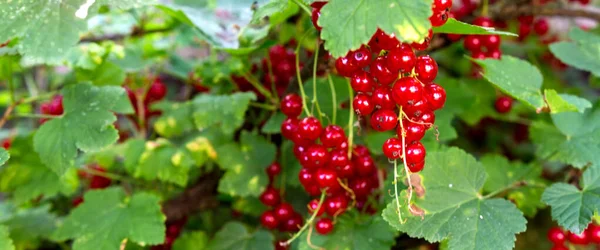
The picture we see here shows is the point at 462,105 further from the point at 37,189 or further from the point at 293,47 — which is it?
the point at 37,189

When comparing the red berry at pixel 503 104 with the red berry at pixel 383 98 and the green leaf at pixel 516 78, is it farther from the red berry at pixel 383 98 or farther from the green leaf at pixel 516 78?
the red berry at pixel 383 98

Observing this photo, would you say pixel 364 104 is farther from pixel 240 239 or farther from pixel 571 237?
pixel 571 237

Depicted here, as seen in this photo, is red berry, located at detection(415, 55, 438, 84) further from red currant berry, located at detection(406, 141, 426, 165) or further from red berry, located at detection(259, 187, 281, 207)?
red berry, located at detection(259, 187, 281, 207)

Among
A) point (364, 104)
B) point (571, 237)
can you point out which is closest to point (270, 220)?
point (364, 104)

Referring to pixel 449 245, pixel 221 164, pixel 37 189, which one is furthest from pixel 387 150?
pixel 37 189

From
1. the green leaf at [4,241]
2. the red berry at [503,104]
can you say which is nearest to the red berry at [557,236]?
the red berry at [503,104]

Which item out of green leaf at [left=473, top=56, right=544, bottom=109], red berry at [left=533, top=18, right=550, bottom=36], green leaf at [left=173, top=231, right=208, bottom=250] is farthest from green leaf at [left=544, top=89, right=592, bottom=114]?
green leaf at [left=173, top=231, right=208, bottom=250]
